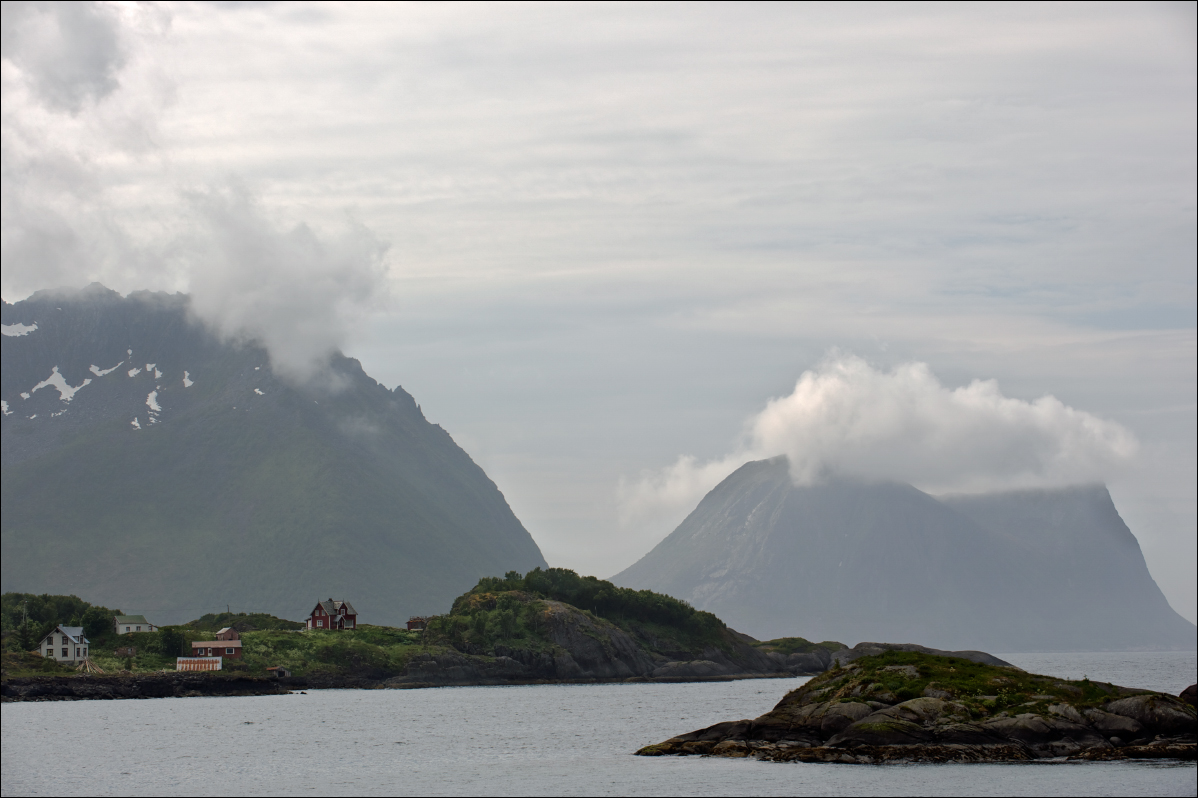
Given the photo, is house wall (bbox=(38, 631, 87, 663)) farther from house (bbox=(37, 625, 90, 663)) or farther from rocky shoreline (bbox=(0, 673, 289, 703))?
rocky shoreline (bbox=(0, 673, 289, 703))

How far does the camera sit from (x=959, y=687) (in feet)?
277

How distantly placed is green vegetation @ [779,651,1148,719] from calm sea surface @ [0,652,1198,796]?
8.51 meters

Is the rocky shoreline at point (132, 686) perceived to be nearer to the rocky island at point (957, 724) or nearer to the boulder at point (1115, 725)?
the rocky island at point (957, 724)

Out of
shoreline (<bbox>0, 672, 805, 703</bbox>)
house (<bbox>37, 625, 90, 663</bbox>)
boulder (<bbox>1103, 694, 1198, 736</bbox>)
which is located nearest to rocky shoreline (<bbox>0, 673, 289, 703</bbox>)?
shoreline (<bbox>0, 672, 805, 703</bbox>)

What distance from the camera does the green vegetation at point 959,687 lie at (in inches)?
3248

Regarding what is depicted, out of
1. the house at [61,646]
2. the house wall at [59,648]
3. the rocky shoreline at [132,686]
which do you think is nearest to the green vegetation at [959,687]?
the rocky shoreline at [132,686]

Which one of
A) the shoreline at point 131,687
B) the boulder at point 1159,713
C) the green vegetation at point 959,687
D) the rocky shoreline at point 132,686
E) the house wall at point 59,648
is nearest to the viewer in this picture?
the boulder at point 1159,713

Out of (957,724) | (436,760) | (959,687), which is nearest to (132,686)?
(436,760)

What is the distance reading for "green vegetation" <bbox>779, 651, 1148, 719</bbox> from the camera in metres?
82.5

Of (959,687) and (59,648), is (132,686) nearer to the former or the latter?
(59,648)

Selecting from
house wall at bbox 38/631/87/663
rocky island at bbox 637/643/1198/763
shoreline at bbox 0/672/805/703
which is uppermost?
rocky island at bbox 637/643/1198/763

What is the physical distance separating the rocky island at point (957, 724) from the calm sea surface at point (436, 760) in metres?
2.51

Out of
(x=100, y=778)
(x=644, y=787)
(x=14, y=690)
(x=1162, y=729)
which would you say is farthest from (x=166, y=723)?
(x=1162, y=729)

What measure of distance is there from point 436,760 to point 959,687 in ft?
126
